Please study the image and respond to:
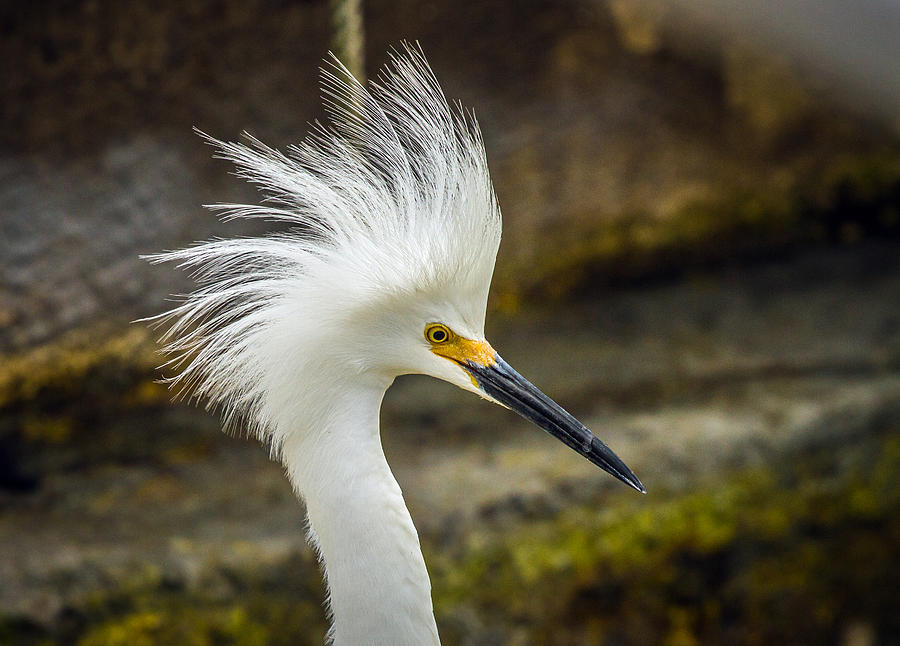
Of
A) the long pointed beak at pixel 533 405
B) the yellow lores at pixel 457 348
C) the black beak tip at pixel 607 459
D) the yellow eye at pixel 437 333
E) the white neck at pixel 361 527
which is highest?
the yellow eye at pixel 437 333

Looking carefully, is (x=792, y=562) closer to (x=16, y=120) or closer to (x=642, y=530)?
(x=642, y=530)

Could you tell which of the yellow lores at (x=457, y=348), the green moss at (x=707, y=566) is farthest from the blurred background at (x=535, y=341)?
the yellow lores at (x=457, y=348)

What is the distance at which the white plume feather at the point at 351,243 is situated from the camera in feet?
3.82

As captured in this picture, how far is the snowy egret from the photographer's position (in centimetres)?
117

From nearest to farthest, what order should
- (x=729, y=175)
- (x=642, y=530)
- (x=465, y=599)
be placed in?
(x=465, y=599) < (x=642, y=530) < (x=729, y=175)

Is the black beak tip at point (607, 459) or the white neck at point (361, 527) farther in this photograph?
the black beak tip at point (607, 459)

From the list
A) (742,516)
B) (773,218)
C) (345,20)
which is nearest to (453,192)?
(345,20)

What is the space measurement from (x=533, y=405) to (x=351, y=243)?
0.37 meters

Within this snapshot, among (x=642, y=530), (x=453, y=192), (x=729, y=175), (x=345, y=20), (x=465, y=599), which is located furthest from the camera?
(x=729, y=175)

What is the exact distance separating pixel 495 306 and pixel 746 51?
1425mm

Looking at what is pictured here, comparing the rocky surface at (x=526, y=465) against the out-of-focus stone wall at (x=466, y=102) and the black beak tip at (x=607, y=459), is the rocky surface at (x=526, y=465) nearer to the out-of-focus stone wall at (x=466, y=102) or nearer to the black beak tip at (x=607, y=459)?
the out-of-focus stone wall at (x=466, y=102)

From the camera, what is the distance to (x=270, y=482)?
9.02 feet

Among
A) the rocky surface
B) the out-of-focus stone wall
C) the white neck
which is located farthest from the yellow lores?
the out-of-focus stone wall

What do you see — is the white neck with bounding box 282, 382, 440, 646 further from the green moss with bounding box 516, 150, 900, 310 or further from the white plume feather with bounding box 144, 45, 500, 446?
the green moss with bounding box 516, 150, 900, 310
